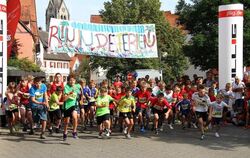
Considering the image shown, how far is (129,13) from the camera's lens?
5381 centimetres

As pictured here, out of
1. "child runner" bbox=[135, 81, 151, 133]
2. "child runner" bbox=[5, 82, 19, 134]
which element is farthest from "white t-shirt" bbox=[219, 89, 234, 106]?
"child runner" bbox=[5, 82, 19, 134]

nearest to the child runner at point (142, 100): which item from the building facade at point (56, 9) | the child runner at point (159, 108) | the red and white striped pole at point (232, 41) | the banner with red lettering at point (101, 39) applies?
the child runner at point (159, 108)

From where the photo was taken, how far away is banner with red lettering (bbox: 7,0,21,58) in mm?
16250

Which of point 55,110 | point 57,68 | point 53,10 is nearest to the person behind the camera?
point 55,110

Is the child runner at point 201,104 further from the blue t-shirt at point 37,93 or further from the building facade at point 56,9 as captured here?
the building facade at point 56,9

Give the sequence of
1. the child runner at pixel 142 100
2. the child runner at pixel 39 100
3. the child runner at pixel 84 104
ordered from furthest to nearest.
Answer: the child runner at pixel 84 104 → the child runner at pixel 142 100 → the child runner at pixel 39 100

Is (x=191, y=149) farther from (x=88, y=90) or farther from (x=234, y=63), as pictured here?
(x=234, y=63)

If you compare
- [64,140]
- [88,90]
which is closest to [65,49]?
[88,90]

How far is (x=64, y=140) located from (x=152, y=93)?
3.92 metres

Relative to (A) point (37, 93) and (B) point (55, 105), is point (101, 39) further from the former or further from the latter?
(A) point (37, 93)

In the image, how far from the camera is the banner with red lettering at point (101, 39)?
17047 millimetres

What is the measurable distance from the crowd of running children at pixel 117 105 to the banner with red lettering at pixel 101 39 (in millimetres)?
2400

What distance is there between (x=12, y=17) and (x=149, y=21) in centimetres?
3881

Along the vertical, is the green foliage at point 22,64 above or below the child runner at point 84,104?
above
